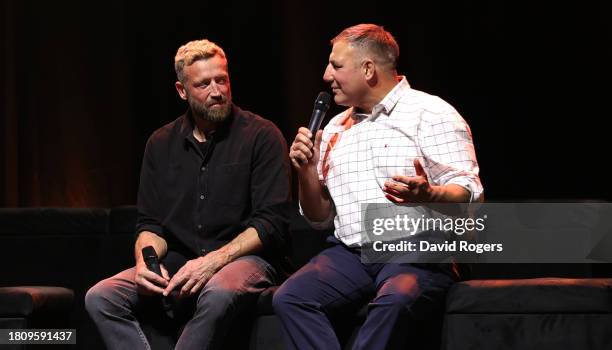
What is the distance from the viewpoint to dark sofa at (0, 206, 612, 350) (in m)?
2.67

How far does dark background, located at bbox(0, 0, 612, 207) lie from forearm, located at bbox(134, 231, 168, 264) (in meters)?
1.12

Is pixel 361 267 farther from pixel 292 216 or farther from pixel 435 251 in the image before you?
pixel 292 216

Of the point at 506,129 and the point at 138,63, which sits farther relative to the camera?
the point at 138,63

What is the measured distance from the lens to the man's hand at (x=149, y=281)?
2934 millimetres

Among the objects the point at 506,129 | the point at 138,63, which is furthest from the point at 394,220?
the point at 138,63

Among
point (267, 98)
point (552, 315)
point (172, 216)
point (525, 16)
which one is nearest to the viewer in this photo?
point (552, 315)

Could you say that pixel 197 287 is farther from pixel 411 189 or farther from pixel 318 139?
pixel 411 189

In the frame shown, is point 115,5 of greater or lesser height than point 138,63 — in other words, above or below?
above

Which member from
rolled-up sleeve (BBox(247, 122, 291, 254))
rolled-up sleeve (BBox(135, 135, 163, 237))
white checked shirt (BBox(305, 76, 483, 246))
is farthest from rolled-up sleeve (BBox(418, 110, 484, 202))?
rolled-up sleeve (BBox(135, 135, 163, 237))

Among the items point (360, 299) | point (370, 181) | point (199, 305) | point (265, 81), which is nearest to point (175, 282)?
point (199, 305)

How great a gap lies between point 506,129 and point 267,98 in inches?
44.9

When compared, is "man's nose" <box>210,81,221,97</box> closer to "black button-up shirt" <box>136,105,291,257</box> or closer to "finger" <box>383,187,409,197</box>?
"black button-up shirt" <box>136,105,291,257</box>

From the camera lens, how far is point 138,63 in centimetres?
437
